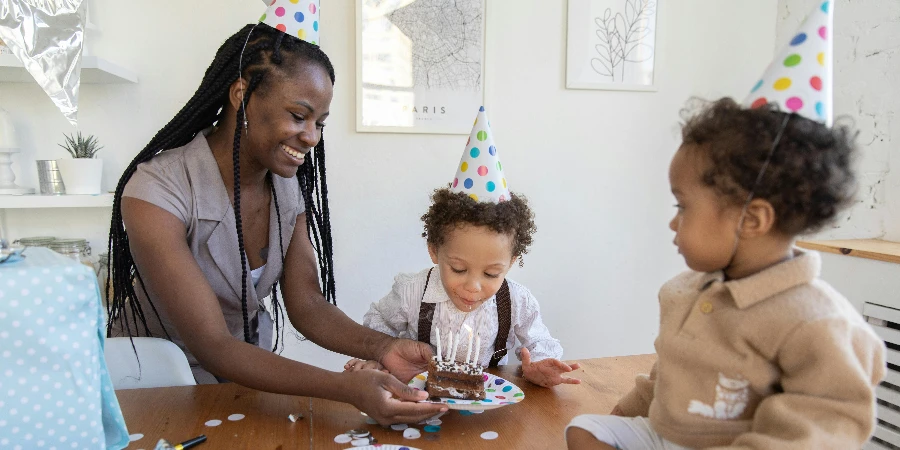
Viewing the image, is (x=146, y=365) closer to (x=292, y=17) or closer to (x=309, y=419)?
(x=309, y=419)

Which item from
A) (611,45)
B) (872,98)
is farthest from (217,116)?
(872,98)

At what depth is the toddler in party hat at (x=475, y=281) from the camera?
1.50m

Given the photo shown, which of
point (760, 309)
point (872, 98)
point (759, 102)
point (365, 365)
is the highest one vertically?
point (872, 98)

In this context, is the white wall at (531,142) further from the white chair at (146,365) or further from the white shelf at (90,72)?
the white chair at (146,365)

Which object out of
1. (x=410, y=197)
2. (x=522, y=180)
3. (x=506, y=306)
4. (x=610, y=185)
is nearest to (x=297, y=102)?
(x=506, y=306)

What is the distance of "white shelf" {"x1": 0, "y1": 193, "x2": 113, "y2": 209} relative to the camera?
1974 mm

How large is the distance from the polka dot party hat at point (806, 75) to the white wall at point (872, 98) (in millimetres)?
1729

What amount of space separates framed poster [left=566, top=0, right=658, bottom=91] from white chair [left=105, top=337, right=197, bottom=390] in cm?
195

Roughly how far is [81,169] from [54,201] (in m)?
0.14

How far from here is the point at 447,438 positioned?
3.33 feet

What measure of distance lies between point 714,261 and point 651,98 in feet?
6.90

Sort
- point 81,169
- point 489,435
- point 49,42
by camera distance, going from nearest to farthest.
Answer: point 489,435 < point 49,42 < point 81,169

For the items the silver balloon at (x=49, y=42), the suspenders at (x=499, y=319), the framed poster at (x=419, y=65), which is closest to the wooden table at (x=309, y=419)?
the suspenders at (x=499, y=319)

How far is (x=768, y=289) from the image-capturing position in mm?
707
